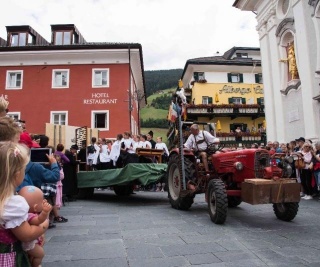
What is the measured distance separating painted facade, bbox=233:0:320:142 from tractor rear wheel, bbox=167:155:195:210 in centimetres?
948

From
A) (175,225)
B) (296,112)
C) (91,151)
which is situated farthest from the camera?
(296,112)

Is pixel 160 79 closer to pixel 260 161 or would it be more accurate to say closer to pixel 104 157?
pixel 104 157

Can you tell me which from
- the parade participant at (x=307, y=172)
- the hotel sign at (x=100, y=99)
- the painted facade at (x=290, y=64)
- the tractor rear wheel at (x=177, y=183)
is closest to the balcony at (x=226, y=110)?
the hotel sign at (x=100, y=99)

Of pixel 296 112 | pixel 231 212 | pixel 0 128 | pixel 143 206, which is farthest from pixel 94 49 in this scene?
pixel 0 128

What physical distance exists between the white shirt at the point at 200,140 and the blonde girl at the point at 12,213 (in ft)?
17.4

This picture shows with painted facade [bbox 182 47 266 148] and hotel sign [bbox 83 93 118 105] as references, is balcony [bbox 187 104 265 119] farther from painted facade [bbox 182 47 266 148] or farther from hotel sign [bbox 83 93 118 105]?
hotel sign [bbox 83 93 118 105]

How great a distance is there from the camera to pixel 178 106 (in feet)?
23.5

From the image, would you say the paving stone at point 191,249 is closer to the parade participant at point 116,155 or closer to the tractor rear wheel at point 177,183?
the tractor rear wheel at point 177,183

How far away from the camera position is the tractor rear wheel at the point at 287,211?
5.65m

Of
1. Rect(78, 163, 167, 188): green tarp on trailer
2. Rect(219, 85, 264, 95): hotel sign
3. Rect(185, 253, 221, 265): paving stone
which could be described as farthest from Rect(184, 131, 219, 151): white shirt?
Rect(219, 85, 264, 95): hotel sign

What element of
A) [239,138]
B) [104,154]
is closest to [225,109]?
[239,138]

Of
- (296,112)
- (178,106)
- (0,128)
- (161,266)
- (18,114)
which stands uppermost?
(18,114)

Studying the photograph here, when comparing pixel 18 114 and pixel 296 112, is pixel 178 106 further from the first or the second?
pixel 18 114

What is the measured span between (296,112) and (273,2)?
6.65 m
